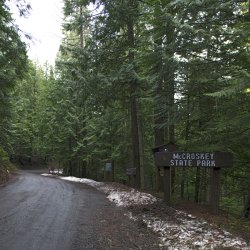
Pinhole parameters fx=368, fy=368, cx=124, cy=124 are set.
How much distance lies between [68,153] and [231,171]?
22498 millimetres

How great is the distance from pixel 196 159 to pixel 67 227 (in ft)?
11.9

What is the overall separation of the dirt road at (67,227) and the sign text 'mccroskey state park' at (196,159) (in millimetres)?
1880

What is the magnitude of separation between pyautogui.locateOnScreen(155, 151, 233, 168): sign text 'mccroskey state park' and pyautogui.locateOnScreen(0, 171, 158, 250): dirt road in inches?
74.0

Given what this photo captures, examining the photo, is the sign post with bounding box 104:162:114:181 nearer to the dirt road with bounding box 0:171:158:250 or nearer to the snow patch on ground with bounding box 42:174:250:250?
the dirt road with bounding box 0:171:158:250

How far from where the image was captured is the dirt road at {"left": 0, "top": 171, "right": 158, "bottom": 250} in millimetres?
6594

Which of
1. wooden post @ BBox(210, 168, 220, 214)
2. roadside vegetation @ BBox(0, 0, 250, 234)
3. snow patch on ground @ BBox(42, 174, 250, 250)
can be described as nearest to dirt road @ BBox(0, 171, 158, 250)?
snow patch on ground @ BBox(42, 174, 250, 250)

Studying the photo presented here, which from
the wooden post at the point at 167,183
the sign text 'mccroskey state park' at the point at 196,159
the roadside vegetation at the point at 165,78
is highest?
the roadside vegetation at the point at 165,78

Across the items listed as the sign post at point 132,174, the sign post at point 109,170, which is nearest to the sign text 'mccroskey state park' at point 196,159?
the sign post at point 132,174

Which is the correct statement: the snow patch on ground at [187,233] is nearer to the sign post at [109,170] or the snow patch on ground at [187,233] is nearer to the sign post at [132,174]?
the sign post at [132,174]

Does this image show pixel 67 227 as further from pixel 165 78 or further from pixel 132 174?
pixel 132 174

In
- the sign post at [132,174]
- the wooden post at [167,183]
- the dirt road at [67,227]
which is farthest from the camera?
the sign post at [132,174]

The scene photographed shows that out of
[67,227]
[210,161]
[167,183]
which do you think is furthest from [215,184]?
[67,227]

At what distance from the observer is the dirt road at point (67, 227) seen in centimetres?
659

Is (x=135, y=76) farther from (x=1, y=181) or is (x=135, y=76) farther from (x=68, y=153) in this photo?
(x=68, y=153)
